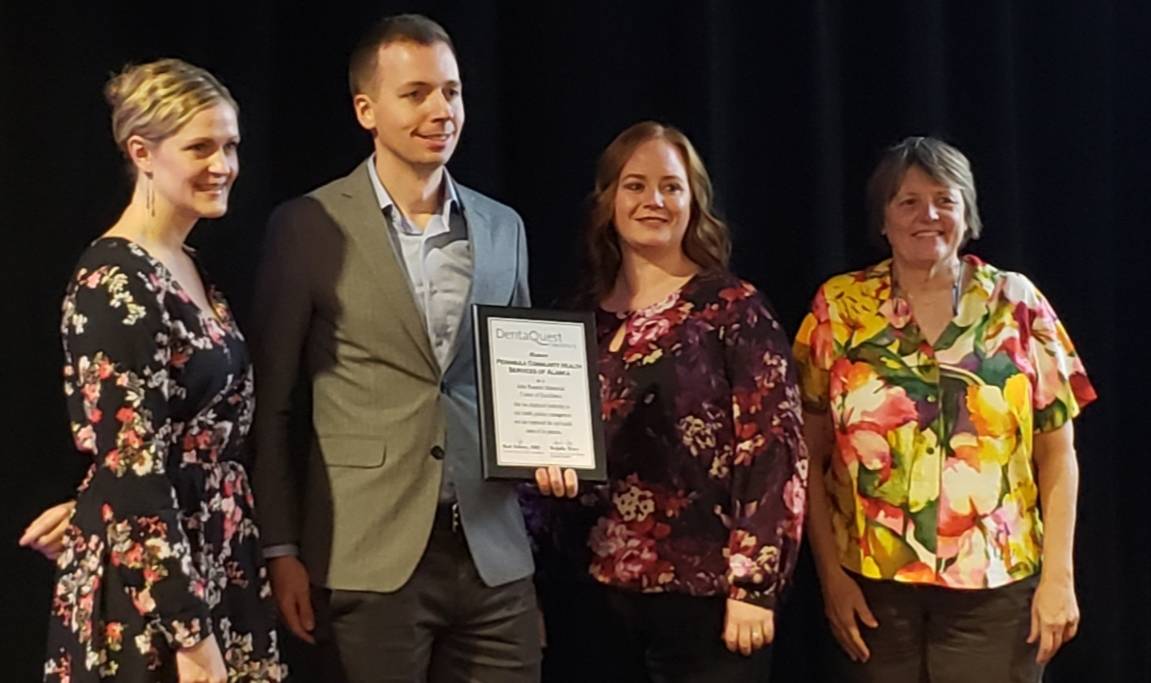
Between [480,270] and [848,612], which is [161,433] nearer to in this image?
[480,270]

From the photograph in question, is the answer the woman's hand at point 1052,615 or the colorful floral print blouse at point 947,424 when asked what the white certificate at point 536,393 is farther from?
the woman's hand at point 1052,615

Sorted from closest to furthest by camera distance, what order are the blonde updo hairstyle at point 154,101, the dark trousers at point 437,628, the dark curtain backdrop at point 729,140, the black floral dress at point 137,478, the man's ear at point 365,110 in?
1. the black floral dress at point 137,478
2. the blonde updo hairstyle at point 154,101
3. the dark trousers at point 437,628
4. the man's ear at point 365,110
5. the dark curtain backdrop at point 729,140

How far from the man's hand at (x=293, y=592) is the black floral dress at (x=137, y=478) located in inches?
6.8

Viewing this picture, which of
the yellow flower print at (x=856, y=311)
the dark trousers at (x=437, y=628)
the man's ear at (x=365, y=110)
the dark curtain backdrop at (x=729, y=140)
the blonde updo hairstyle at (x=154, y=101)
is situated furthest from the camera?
the yellow flower print at (x=856, y=311)

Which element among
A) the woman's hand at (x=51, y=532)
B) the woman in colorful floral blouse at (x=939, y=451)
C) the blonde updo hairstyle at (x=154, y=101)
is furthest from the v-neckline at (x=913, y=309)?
the woman's hand at (x=51, y=532)

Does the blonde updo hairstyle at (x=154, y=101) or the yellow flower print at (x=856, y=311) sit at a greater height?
the blonde updo hairstyle at (x=154, y=101)

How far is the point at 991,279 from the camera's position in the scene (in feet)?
8.07

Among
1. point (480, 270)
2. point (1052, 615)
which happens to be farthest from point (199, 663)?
point (1052, 615)

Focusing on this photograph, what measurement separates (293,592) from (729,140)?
1.32 metres

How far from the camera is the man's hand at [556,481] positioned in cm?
205

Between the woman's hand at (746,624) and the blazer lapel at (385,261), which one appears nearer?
the blazer lapel at (385,261)

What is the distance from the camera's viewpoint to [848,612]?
2.44 m

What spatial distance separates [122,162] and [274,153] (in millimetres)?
267

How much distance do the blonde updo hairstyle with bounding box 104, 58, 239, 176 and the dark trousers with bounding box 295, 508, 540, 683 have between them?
680 millimetres
